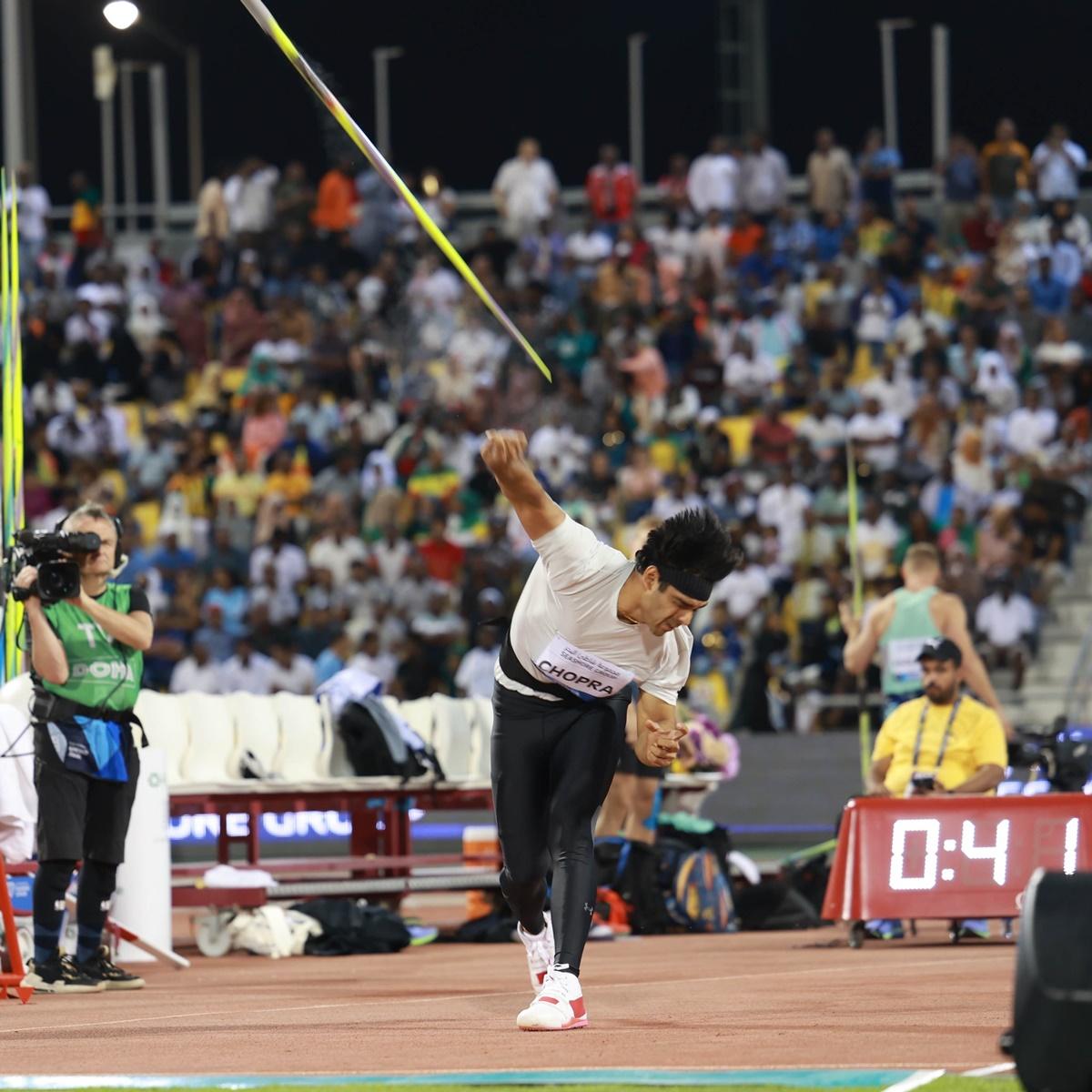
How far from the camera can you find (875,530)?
71.0 feet

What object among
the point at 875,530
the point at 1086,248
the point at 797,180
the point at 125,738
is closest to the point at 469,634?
the point at 875,530

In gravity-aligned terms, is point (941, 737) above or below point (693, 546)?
below

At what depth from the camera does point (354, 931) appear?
13602 millimetres

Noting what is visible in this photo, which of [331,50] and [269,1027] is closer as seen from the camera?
[269,1027]

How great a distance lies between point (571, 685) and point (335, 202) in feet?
67.2

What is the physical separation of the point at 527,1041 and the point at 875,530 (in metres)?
14.8

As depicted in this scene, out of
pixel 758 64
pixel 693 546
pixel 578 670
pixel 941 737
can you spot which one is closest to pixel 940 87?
pixel 758 64

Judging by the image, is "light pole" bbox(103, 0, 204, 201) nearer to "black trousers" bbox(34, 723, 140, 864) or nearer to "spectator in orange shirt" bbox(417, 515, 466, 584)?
"spectator in orange shirt" bbox(417, 515, 466, 584)

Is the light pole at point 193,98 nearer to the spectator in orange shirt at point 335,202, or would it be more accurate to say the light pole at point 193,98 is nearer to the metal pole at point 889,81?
the spectator in orange shirt at point 335,202

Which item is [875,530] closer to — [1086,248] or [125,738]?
[1086,248]

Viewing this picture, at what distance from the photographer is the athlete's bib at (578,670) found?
784 centimetres

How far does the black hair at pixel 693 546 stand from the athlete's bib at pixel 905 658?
7058mm

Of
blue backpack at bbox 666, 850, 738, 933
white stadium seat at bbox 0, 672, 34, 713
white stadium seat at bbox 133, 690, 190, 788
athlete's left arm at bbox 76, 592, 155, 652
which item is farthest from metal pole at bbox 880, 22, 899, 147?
athlete's left arm at bbox 76, 592, 155, 652

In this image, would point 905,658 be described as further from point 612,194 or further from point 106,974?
point 612,194
